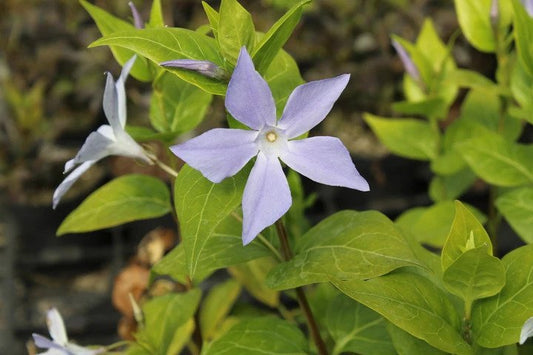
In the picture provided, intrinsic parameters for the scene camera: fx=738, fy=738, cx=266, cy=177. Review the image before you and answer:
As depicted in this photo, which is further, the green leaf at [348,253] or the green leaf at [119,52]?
the green leaf at [119,52]

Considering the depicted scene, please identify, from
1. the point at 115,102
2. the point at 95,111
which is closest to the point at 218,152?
the point at 115,102

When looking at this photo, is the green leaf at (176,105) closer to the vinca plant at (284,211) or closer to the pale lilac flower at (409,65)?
the vinca plant at (284,211)

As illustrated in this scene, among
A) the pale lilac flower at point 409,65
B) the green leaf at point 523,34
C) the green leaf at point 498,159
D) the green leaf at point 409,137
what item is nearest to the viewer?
the green leaf at point 523,34

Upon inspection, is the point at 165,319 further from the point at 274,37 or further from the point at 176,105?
the point at 274,37

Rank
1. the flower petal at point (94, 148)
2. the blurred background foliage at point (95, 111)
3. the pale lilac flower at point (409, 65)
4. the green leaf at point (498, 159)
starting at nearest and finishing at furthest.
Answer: the flower petal at point (94, 148) < the green leaf at point (498, 159) < the pale lilac flower at point (409, 65) < the blurred background foliage at point (95, 111)

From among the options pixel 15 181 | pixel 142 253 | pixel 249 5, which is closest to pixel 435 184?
pixel 142 253

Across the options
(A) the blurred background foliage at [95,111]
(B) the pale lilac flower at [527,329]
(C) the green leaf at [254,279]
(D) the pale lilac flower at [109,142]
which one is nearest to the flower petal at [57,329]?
(D) the pale lilac flower at [109,142]

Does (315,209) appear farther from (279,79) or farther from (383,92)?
(279,79)
